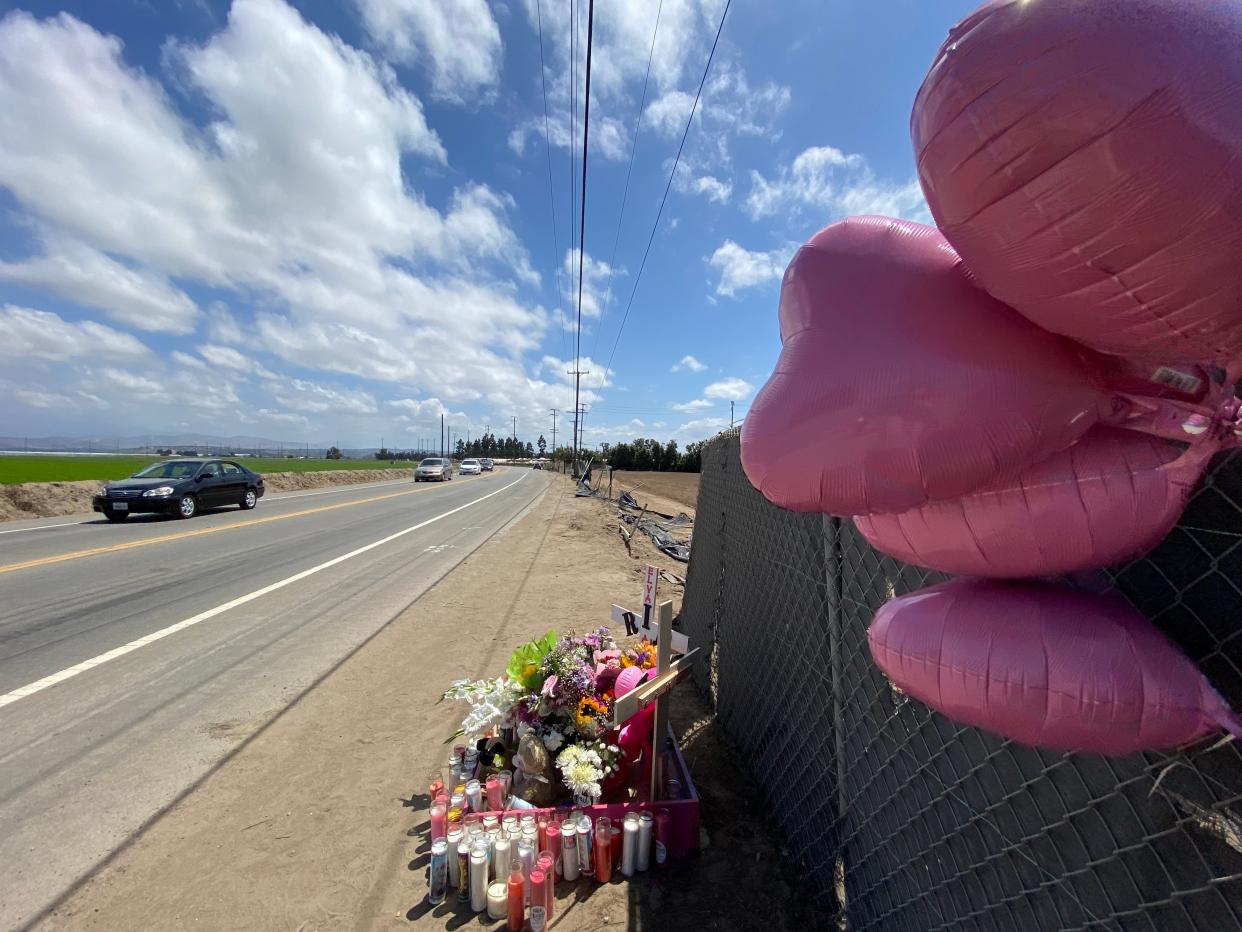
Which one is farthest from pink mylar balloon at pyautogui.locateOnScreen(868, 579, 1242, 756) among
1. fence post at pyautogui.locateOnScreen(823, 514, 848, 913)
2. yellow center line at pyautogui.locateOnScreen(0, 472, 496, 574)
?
yellow center line at pyautogui.locateOnScreen(0, 472, 496, 574)

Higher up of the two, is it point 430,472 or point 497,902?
point 430,472

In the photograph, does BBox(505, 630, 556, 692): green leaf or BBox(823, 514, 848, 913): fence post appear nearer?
BBox(823, 514, 848, 913): fence post

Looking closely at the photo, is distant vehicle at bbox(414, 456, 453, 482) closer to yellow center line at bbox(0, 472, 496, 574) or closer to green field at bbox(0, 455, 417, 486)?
green field at bbox(0, 455, 417, 486)

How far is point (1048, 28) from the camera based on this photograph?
72 cm

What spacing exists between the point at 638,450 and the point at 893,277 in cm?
8501

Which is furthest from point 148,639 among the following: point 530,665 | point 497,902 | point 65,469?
point 65,469

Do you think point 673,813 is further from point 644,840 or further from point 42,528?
point 42,528

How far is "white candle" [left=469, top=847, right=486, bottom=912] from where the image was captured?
2359 millimetres

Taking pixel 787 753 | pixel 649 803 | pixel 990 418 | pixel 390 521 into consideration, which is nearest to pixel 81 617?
pixel 649 803

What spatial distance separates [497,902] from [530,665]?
3.40ft

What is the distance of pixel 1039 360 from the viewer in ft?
3.01

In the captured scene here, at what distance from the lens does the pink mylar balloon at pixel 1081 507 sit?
893 mm

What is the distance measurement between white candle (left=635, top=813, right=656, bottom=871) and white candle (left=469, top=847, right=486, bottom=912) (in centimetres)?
68

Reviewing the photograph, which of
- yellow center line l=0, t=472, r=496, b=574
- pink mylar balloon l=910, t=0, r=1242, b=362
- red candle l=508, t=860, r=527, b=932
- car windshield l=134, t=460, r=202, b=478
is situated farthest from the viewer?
car windshield l=134, t=460, r=202, b=478
